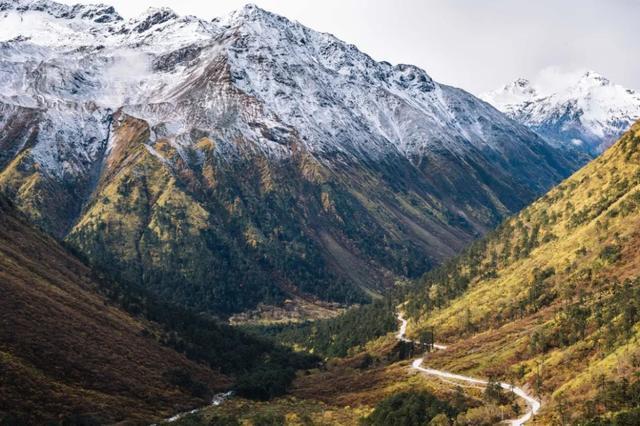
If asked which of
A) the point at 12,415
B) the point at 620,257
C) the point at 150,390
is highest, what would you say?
the point at 620,257

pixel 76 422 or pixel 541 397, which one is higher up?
pixel 541 397

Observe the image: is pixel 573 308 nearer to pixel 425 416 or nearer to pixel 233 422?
pixel 425 416

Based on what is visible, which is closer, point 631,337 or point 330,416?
point 631,337

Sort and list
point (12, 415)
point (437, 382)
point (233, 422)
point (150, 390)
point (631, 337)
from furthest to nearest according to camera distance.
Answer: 1. point (150, 390)
2. point (437, 382)
3. point (233, 422)
4. point (12, 415)
5. point (631, 337)

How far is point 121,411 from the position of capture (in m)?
175

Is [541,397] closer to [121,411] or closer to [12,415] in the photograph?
[121,411]

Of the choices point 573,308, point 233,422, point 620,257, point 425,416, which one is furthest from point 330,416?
point 620,257

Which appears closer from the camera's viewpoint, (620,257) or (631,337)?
(631,337)

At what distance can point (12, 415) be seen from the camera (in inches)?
5856

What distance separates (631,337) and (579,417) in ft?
102

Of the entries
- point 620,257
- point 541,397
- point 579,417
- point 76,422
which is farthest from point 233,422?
point 620,257

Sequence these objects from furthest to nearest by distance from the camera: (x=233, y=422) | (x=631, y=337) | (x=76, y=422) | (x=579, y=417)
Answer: (x=233, y=422) → (x=76, y=422) → (x=631, y=337) → (x=579, y=417)

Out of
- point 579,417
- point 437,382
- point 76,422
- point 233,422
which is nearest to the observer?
point 579,417

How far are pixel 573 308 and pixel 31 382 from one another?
143128mm
